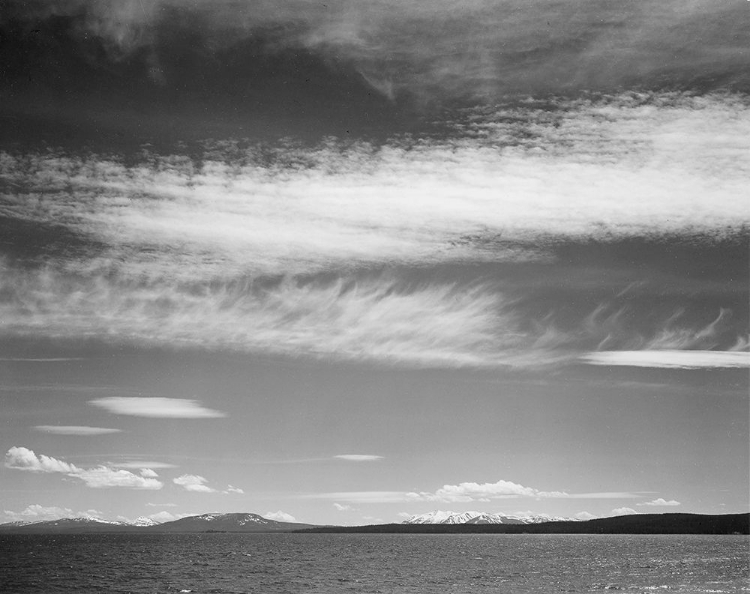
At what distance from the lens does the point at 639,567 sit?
364 ft

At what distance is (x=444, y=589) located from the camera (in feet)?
258

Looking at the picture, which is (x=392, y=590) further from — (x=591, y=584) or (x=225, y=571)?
(x=225, y=571)

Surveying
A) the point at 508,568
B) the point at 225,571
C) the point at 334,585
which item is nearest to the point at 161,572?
the point at 225,571

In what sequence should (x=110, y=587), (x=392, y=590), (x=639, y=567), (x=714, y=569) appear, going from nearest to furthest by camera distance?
(x=392, y=590) < (x=110, y=587) < (x=714, y=569) < (x=639, y=567)

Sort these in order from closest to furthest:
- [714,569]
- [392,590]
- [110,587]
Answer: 1. [392,590]
2. [110,587]
3. [714,569]

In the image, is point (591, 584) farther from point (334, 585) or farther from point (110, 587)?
point (110, 587)

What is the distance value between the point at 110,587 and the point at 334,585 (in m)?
26.0

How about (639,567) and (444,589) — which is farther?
(639,567)

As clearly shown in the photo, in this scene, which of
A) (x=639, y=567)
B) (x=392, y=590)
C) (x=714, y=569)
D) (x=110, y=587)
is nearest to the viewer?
(x=392, y=590)

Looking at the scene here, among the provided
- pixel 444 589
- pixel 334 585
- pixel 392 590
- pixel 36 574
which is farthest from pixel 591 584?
pixel 36 574

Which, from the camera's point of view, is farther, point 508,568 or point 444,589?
point 508,568

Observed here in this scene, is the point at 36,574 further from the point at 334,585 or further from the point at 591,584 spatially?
the point at 591,584

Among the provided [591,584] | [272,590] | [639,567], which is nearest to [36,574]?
[272,590]

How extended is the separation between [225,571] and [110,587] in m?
27.5
